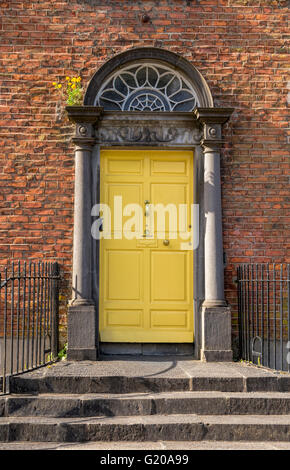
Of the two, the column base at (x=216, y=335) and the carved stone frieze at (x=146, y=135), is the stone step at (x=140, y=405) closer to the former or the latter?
the column base at (x=216, y=335)

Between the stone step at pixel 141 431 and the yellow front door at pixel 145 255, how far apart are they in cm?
201

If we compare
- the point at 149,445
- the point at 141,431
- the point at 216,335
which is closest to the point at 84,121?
the point at 216,335

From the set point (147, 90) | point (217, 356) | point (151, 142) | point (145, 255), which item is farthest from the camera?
point (147, 90)

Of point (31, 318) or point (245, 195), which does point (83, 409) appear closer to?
point (31, 318)

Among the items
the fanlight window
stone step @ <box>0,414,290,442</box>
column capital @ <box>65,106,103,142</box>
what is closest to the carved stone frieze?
column capital @ <box>65,106,103,142</box>

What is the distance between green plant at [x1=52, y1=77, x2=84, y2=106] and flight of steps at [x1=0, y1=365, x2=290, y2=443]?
3313mm

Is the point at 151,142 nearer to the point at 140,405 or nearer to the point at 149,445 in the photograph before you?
the point at 140,405

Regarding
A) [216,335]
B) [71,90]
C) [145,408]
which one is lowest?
[145,408]

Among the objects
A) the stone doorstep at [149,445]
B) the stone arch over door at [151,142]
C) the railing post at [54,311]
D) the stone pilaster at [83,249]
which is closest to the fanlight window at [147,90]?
the stone arch over door at [151,142]

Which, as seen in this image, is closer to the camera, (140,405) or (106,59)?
(140,405)

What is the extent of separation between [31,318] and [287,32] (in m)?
4.91

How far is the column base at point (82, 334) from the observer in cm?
576

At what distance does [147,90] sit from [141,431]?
4207mm

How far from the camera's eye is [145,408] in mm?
4598
